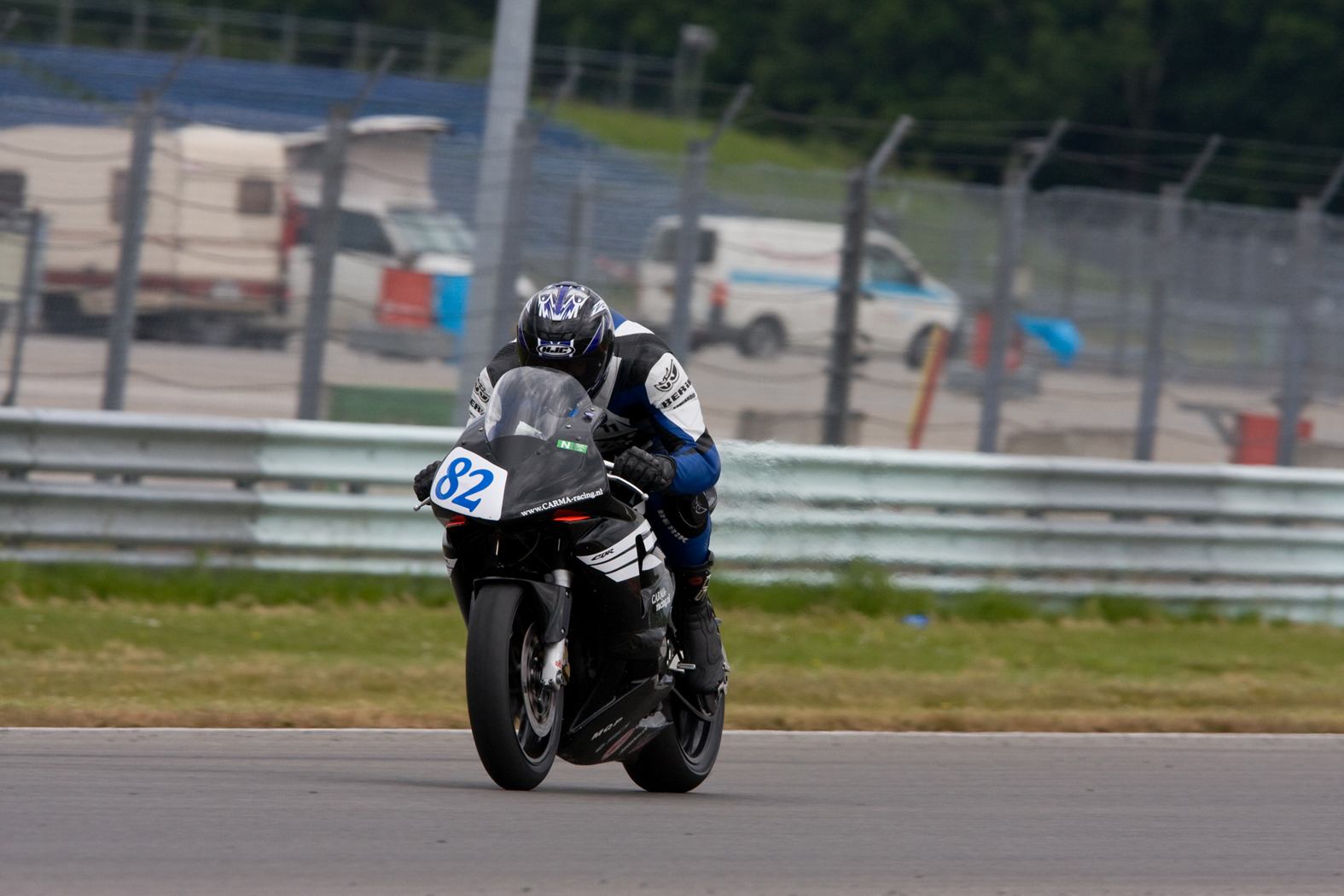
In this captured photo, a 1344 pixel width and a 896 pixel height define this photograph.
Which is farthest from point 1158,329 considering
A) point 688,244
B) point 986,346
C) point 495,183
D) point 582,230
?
point 495,183

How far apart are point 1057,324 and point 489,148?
4189 mm

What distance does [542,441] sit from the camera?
19.1ft

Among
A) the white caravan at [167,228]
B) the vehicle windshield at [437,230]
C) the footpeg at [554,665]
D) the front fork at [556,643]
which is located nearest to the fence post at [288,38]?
the vehicle windshield at [437,230]

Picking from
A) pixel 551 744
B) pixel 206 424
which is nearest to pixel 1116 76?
pixel 206 424

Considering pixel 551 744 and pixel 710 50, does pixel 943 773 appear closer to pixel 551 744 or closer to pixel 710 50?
pixel 551 744

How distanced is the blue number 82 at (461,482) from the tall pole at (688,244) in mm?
6603

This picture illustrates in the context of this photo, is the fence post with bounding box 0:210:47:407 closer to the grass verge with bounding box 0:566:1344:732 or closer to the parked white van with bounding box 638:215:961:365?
the grass verge with bounding box 0:566:1344:732

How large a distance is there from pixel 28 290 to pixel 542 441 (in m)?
6.32

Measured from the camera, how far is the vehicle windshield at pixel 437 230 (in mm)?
12357

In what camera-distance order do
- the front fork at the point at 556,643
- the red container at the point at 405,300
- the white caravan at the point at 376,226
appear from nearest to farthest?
the front fork at the point at 556,643 → the white caravan at the point at 376,226 → the red container at the point at 405,300

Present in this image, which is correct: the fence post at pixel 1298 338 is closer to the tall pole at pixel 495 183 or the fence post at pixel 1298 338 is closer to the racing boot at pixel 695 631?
the tall pole at pixel 495 183

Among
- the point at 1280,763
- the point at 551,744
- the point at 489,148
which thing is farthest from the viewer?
the point at 489,148

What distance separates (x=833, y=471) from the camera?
11641 mm

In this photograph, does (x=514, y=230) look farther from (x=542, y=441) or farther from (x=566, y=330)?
(x=542, y=441)
